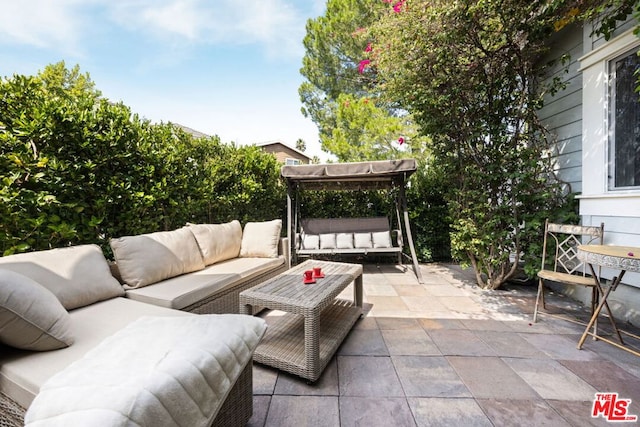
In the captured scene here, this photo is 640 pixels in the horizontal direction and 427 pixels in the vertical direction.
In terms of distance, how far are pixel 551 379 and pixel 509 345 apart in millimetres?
448

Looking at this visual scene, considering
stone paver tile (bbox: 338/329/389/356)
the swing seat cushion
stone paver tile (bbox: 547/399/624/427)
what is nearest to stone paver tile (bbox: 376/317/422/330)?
stone paver tile (bbox: 338/329/389/356)

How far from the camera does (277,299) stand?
201cm

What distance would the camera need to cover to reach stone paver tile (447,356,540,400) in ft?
5.77

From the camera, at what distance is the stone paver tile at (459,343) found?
2.25m

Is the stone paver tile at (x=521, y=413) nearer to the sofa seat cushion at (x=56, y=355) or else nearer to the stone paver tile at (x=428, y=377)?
the stone paver tile at (x=428, y=377)

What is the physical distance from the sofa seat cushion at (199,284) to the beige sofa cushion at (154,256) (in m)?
0.09

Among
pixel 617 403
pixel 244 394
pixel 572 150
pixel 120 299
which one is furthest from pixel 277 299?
pixel 572 150

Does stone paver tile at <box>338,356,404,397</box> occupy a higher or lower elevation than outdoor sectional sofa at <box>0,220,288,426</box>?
lower

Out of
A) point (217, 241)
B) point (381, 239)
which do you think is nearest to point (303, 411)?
point (217, 241)

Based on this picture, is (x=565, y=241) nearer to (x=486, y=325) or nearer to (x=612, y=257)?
(x=612, y=257)

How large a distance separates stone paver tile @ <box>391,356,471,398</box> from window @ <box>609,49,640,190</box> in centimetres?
297

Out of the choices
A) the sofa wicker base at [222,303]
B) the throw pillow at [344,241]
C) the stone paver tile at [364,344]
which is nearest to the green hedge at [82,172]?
the sofa wicker base at [222,303]

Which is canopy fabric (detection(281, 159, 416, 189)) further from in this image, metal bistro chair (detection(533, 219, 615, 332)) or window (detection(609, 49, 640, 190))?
window (detection(609, 49, 640, 190))

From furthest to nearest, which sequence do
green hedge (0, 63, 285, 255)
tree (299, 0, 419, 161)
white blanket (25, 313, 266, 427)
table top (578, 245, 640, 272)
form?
tree (299, 0, 419, 161)
green hedge (0, 63, 285, 255)
table top (578, 245, 640, 272)
white blanket (25, 313, 266, 427)
